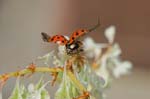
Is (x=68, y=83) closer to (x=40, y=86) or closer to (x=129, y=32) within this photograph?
(x=40, y=86)

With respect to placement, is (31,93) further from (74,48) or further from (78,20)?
(78,20)

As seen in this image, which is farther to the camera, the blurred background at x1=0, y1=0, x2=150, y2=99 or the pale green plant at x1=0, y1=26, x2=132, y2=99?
the blurred background at x1=0, y1=0, x2=150, y2=99

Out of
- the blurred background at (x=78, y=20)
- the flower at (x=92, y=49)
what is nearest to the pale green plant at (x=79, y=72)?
the flower at (x=92, y=49)

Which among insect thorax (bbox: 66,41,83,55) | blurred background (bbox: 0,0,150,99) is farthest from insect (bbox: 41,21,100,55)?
blurred background (bbox: 0,0,150,99)

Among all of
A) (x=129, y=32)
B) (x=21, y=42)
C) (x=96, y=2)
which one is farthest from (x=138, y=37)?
(x=21, y=42)

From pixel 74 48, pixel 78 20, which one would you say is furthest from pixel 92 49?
pixel 78 20

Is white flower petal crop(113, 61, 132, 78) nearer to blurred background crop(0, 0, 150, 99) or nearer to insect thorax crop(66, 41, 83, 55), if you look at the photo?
insect thorax crop(66, 41, 83, 55)

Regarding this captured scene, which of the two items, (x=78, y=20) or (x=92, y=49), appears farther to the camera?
(x=78, y=20)

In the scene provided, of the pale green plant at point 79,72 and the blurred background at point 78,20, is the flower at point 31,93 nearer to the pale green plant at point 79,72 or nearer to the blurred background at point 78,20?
the pale green plant at point 79,72
